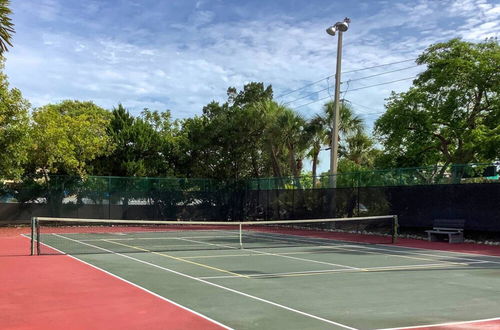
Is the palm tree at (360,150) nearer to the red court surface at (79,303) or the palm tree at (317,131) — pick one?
the palm tree at (317,131)

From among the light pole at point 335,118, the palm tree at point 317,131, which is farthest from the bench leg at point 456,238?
the palm tree at point 317,131

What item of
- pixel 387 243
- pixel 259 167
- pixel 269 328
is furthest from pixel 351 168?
pixel 269 328

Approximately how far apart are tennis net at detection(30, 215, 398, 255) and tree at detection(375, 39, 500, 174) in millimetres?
7914

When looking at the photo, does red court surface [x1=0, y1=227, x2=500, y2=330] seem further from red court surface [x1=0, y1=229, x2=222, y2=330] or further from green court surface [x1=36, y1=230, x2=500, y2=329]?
green court surface [x1=36, y1=230, x2=500, y2=329]

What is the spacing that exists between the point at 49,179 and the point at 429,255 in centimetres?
2264

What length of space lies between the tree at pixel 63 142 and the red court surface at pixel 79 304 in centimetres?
1683

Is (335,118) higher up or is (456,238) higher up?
(335,118)

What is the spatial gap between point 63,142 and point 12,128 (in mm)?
4306

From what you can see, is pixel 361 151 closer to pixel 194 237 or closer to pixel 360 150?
pixel 360 150

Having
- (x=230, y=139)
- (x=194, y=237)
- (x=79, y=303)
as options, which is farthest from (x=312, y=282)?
(x=230, y=139)

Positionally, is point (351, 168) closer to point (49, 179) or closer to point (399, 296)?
point (49, 179)

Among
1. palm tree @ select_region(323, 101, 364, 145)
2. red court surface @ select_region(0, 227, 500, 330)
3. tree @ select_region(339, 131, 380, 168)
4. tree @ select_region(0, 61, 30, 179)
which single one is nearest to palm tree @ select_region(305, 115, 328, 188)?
palm tree @ select_region(323, 101, 364, 145)

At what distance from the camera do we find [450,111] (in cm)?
2895

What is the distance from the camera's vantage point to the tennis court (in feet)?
23.8
